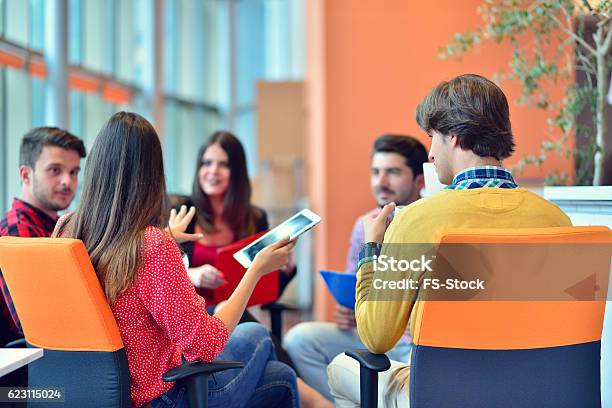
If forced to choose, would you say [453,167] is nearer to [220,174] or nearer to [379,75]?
[220,174]

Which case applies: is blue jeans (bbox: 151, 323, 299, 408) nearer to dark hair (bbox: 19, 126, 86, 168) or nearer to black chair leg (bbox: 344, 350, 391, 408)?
black chair leg (bbox: 344, 350, 391, 408)

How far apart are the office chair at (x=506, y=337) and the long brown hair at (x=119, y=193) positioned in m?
0.75

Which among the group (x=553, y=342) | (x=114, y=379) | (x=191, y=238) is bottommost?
(x=114, y=379)

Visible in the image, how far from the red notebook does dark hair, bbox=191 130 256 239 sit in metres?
0.51

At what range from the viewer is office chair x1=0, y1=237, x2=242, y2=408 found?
5.49 ft

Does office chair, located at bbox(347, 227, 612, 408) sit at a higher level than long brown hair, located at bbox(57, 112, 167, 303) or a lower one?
lower

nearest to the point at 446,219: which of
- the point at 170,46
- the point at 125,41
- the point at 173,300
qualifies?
the point at 173,300

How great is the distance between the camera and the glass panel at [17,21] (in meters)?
4.11

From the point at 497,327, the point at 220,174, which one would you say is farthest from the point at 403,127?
the point at 497,327

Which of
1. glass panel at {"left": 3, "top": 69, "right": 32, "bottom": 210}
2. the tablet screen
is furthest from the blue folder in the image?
glass panel at {"left": 3, "top": 69, "right": 32, "bottom": 210}

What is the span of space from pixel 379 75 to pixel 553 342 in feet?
11.7

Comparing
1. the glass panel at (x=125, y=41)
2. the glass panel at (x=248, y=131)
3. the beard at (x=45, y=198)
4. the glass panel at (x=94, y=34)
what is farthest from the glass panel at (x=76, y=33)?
the glass panel at (x=248, y=131)

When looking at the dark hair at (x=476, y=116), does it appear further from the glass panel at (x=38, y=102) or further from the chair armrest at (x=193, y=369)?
the glass panel at (x=38, y=102)

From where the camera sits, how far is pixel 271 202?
700 centimetres
